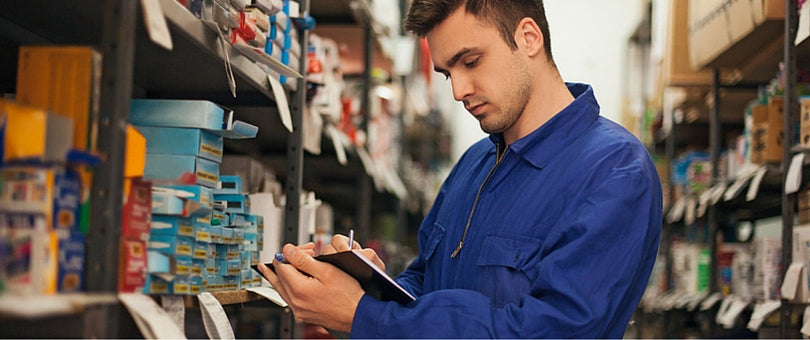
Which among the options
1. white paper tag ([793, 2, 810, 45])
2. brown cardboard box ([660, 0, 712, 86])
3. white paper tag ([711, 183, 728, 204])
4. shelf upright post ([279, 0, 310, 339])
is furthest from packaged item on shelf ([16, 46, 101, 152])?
brown cardboard box ([660, 0, 712, 86])

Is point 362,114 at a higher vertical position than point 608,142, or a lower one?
higher

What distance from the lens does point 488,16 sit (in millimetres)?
1969

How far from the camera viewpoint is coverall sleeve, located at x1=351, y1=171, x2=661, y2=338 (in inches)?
63.6

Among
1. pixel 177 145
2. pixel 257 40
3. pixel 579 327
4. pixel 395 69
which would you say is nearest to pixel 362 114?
pixel 395 69

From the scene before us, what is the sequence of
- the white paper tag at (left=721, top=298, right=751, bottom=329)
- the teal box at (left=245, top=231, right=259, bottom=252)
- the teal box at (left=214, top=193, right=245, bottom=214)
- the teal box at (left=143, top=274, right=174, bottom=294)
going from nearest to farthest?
the teal box at (left=143, top=274, right=174, bottom=294)
the teal box at (left=214, top=193, right=245, bottom=214)
the teal box at (left=245, top=231, right=259, bottom=252)
the white paper tag at (left=721, top=298, right=751, bottom=329)

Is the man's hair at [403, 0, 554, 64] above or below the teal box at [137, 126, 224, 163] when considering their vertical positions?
above

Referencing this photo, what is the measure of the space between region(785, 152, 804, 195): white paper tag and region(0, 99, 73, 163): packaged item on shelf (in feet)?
7.22

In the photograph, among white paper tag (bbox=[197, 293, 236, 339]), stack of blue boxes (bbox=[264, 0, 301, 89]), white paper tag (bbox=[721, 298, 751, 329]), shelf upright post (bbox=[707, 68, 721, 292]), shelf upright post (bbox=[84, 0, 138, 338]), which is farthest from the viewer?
shelf upright post (bbox=[707, 68, 721, 292])

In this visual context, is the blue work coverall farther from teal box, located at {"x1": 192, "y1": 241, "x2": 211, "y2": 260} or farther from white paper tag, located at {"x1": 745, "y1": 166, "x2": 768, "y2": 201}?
white paper tag, located at {"x1": 745, "y1": 166, "x2": 768, "y2": 201}

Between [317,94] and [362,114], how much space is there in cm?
136

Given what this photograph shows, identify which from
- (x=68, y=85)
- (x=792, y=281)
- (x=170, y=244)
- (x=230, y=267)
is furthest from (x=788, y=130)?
(x=68, y=85)

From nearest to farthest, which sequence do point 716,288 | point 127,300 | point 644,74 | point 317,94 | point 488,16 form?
point 127,300, point 488,16, point 317,94, point 716,288, point 644,74

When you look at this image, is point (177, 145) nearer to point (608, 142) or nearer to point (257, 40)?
point (257, 40)

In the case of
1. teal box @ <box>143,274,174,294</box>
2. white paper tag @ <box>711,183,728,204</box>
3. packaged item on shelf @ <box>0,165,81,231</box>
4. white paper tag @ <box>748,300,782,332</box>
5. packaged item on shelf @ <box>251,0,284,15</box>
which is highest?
packaged item on shelf @ <box>251,0,284,15</box>
